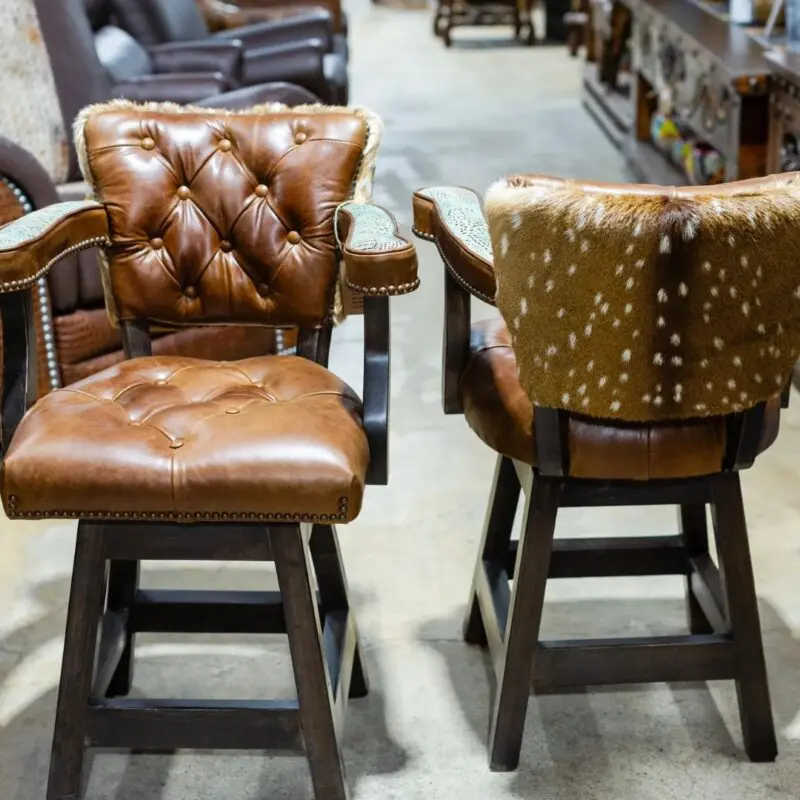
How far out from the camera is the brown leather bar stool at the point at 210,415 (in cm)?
160

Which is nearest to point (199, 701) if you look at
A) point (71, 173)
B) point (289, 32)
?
point (71, 173)

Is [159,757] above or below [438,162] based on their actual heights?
above

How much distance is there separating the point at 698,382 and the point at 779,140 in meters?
2.16

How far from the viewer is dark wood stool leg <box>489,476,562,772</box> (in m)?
1.78

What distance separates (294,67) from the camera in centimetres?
488

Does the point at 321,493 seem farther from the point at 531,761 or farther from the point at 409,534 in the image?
the point at 409,534

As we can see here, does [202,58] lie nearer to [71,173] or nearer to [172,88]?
[172,88]

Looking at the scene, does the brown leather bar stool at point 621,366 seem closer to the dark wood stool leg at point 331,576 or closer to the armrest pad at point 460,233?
the armrest pad at point 460,233

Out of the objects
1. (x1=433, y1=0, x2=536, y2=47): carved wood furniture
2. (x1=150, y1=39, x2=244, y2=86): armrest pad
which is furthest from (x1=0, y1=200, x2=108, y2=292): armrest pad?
(x1=433, y1=0, x2=536, y2=47): carved wood furniture

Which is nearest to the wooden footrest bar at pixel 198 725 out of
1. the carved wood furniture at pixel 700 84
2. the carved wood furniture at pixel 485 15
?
the carved wood furniture at pixel 700 84

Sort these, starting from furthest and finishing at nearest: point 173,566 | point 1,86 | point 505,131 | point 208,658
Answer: point 505,131, point 1,86, point 173,566, point 208,658

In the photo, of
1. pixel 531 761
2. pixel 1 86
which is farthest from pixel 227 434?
pixel 1 86

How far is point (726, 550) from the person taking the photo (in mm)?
1817

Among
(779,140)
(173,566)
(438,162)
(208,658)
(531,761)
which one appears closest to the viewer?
(531,761)
